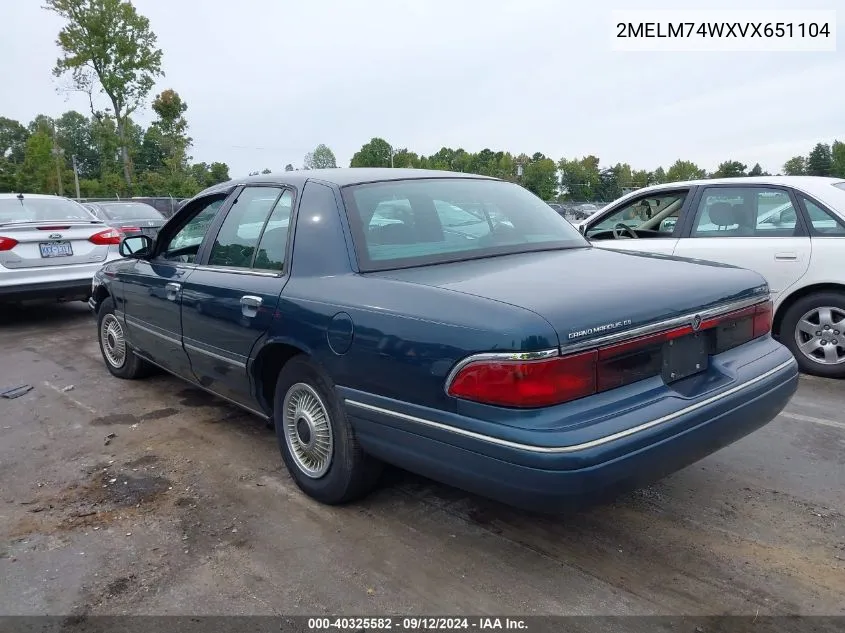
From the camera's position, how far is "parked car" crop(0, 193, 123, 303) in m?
7.53

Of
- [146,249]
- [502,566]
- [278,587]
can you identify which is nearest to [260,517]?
[278,587]

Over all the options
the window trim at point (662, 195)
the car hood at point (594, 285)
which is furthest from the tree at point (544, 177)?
the car hood at point (594, 285)

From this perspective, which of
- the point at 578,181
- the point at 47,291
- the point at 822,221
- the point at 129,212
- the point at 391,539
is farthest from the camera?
the point at 578,181

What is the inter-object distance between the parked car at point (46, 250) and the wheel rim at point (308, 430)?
5789 millimetres

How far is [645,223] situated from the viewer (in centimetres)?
631

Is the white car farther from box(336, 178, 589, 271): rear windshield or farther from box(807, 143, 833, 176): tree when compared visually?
box(807, 143, 833, 176): tree

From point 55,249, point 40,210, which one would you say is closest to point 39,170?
point 40,210

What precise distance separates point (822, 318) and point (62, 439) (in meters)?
5.57

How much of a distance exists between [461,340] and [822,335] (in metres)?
4.10

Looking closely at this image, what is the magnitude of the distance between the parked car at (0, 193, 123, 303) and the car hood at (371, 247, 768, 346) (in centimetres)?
641

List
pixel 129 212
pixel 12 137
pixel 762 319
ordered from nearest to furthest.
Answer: pixel 762 319 < pixel 129 212 < pixel 12 137

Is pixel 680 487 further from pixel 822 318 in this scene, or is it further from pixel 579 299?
pixel 822 318

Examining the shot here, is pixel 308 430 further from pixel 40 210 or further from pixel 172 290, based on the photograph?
pixel 40 210

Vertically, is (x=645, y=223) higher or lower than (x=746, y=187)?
lower
